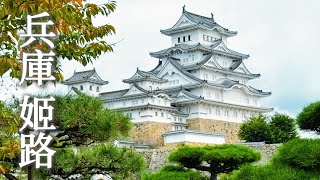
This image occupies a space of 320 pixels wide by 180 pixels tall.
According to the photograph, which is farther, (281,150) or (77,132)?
(77,132)

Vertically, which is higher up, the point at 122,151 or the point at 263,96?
the point at 263,96

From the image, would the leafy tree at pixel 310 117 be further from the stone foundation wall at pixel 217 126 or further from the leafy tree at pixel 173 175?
the stone foundation wall at pixel 217 126

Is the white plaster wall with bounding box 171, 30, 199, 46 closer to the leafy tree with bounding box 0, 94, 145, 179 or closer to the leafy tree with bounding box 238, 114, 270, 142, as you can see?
the leafy tree with bounding box 238, 114, 270, 142

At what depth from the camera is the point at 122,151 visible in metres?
9.02

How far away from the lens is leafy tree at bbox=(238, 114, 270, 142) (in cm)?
2866

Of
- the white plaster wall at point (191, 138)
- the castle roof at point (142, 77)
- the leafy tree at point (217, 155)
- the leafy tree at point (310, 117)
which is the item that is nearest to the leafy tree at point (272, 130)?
the white plaster wall at point (191, 138)

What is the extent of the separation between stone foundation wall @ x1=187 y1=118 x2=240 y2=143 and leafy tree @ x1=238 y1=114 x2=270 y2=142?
4.86 m

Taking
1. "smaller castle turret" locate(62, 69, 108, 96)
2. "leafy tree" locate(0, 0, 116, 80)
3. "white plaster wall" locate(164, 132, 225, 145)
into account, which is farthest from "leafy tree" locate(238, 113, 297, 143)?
"leafy tree" locate(0, 0, 116, 80)

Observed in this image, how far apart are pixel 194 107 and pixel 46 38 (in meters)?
30.7

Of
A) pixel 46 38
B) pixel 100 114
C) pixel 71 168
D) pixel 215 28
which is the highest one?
pixel 215 28

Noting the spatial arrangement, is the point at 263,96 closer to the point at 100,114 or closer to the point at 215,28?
the point at 215,28

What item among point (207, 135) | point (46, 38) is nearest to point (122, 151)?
point (46, 38)

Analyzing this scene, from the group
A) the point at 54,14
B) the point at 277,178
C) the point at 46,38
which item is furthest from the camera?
the point at 277,178

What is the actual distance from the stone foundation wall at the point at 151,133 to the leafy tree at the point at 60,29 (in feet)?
90.6
